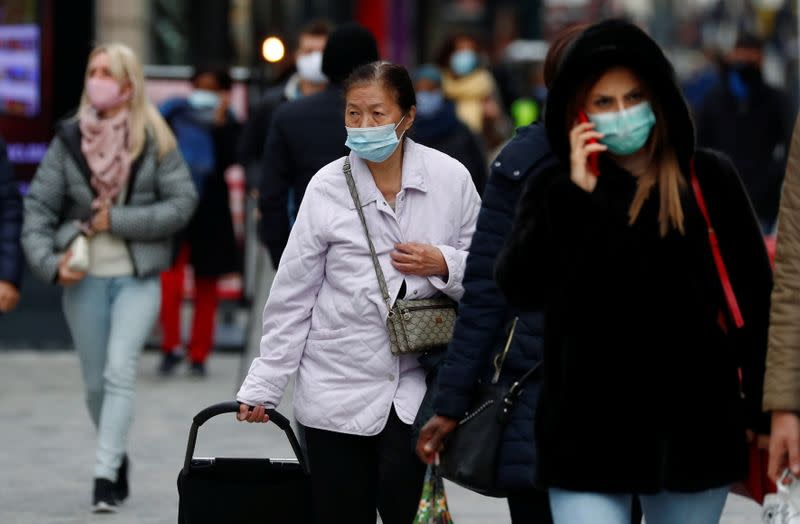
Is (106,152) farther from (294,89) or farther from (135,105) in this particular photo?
(294,89)

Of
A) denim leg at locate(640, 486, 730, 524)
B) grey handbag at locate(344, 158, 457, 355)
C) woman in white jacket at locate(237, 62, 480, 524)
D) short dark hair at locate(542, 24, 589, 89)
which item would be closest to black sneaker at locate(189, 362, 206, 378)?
woman in white jacket at locate(237, 62, 480, 524)

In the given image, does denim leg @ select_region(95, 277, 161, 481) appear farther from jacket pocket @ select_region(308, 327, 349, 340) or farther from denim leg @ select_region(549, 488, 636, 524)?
denim leg @ select_region(549, 488, 636, 524)

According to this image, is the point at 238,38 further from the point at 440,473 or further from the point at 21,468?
the point at 440,473

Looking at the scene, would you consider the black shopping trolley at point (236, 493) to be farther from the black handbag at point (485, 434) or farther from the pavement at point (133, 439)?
the pavement at point (133, 439)

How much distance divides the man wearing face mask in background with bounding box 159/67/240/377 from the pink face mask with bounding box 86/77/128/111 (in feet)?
12.5

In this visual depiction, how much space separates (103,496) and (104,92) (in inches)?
62.4

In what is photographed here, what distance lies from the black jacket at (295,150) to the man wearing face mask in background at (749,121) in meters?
6.22

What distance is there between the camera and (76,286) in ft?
23.6

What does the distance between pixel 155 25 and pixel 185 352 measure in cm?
299

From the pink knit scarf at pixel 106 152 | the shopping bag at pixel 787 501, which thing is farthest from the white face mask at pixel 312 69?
the shopping bag at pixel 787 501

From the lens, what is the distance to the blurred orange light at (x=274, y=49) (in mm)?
10938

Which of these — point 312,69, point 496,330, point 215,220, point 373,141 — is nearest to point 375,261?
point 373,141

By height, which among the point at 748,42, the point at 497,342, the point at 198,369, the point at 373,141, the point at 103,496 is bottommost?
the point at 198,369

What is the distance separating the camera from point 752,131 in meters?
12.9
